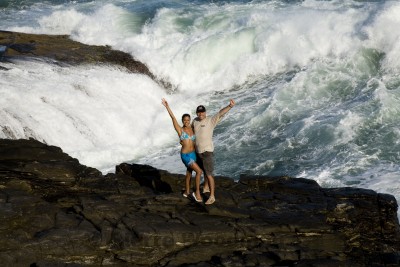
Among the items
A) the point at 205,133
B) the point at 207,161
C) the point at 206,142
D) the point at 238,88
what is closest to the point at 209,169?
the point at 207,161

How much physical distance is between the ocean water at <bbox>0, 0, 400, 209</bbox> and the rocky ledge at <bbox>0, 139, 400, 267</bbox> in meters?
4.16

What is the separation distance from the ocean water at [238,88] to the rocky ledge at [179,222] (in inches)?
164

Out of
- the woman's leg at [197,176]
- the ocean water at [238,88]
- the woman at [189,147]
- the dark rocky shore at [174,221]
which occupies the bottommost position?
the dark rocky shore at [174,221]

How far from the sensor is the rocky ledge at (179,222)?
9164mm

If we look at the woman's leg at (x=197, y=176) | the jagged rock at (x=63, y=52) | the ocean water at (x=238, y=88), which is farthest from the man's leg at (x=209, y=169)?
the jagged rock at (x=63, y=52)

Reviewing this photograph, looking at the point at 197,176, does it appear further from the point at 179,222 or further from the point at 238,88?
the point at 238,88

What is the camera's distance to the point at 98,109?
66.5 feet

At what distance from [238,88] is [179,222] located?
15.2 meters

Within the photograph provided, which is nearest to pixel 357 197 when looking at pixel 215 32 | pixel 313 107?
pixel 313 107

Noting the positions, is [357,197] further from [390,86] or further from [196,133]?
[390,86]

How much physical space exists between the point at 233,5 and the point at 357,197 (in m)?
22.4

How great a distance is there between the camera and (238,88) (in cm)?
2462

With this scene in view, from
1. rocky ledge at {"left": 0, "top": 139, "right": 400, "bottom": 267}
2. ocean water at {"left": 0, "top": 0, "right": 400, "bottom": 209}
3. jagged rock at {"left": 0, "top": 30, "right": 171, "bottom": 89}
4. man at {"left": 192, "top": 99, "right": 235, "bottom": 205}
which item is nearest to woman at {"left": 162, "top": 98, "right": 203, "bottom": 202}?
man at {"left": 192, "top": 99, "right": 235, "bottom": 205}

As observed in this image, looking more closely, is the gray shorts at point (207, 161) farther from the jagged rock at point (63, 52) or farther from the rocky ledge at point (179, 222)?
the jagged rock at point (63, 52)
